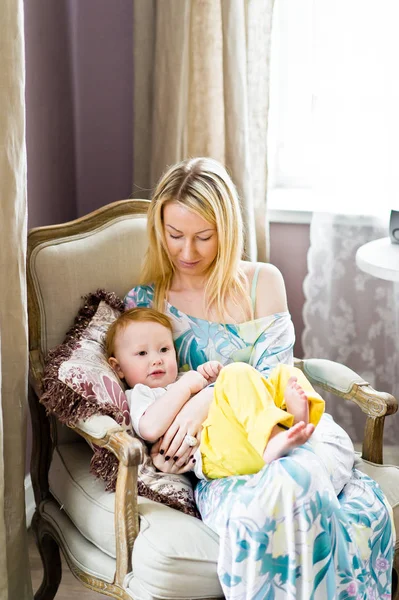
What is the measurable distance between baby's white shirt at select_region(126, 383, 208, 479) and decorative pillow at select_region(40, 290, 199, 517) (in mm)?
17

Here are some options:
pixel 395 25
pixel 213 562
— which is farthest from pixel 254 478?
pixel 395 25

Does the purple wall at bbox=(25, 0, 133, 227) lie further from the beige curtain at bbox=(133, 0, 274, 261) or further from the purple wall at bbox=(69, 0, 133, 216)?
the beige curtain at bbox=(133, 0, 274, 261)

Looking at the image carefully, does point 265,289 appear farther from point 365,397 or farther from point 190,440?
point 190,440

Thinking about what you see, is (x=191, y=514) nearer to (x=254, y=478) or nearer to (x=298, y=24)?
(x=254, y=478)

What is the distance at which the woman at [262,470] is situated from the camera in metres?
1.48

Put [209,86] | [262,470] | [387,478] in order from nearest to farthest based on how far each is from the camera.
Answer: [262,470] → [387,478] → [209,86]

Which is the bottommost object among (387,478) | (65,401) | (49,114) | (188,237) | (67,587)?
(67,587)

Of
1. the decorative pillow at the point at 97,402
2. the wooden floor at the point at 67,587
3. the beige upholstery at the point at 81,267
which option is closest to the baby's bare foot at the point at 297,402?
the decorative pillow at the point at 97,402

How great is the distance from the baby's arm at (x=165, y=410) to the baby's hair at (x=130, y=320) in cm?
20

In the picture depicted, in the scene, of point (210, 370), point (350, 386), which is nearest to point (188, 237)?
point (210, 370)

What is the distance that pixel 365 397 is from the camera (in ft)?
6.41

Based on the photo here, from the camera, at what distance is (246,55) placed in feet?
8.29

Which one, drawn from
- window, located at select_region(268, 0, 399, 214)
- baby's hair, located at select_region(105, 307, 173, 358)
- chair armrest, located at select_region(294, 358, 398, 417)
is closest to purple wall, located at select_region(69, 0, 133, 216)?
window, located at select_region(268, 0, 399, 214)

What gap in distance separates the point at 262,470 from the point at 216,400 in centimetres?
20
